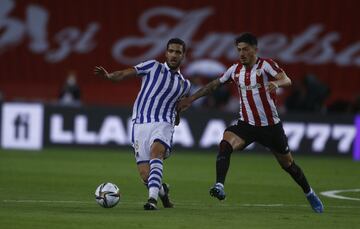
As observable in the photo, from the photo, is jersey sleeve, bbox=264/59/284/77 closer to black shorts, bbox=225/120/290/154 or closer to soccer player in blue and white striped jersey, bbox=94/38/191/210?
black shorts, bbox=225/120/290/154

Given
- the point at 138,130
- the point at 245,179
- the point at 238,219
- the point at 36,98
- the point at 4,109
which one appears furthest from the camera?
the point at 36,98

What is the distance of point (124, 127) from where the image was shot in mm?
24453

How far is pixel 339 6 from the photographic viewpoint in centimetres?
3234

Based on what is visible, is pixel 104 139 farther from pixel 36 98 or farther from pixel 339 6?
pixel 339 6

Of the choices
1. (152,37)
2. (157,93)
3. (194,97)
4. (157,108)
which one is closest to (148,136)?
(157,108)

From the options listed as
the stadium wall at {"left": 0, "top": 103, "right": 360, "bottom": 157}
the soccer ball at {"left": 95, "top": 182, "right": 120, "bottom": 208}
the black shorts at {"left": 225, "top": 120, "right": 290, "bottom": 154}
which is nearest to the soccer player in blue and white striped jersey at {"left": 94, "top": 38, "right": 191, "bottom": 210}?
the soccer ball at {"left": 95, "top": 182, "right": 120, "bottom": 208}

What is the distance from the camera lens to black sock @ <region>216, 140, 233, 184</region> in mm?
11773

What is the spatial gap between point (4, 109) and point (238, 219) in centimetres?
1436

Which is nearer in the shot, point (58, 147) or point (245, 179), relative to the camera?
point (245, 179)

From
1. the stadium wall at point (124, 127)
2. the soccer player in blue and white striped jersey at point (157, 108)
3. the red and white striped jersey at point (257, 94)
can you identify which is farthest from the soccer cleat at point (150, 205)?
the stadium wall at point (124, 127)

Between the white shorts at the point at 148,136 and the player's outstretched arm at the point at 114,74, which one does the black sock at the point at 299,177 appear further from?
the player's outstretched arm at the point at 114,74

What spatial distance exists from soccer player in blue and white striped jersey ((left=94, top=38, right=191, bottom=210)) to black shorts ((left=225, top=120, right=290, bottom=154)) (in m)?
0.83

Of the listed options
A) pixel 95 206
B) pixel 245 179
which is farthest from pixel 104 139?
pixel 95 206

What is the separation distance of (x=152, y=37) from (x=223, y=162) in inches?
817
